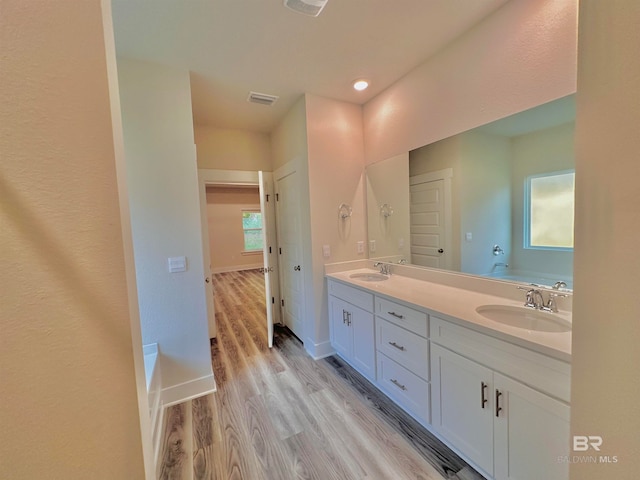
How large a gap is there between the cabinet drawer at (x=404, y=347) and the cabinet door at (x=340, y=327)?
0.46m

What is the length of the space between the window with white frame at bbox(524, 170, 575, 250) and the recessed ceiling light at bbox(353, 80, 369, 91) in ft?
5.33

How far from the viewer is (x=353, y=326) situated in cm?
235

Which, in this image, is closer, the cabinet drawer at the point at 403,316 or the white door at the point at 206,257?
the cabinet drawer at the point at 403,316

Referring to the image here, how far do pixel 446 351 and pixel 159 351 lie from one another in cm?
216

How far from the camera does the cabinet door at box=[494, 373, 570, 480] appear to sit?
105 centimetres

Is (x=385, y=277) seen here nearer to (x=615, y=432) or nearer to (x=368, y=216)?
(x=368, y=216)

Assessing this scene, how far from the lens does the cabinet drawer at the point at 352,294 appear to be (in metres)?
2.14

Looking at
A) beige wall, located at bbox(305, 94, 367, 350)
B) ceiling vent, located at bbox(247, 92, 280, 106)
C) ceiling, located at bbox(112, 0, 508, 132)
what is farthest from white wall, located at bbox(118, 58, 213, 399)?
beige wall, located at bbox(305, 94, 367, 350)

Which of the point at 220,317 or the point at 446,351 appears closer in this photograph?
the point at 446,351

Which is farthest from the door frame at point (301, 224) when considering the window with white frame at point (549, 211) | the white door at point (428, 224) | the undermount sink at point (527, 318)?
the window with white frame at point (549, 211)

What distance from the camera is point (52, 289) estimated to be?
0.55 m

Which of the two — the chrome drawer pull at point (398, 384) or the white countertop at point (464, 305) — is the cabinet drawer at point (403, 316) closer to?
the white countertop at point (464, 305)

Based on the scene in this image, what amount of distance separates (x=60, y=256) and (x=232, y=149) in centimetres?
307

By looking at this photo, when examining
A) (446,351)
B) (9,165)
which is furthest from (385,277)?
(9,165)
